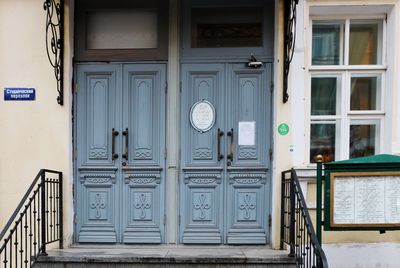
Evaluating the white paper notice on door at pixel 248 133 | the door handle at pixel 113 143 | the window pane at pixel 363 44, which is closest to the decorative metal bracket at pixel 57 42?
the door handle at pixel 113 143

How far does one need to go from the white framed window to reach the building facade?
0.01m

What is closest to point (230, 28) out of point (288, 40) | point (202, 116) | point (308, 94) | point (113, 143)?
point (288, 40)

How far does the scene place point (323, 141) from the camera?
541cm

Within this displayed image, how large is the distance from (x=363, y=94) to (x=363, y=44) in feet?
2.11

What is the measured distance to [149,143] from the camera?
5445mm

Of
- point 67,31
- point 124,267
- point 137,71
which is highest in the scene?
point 67,31

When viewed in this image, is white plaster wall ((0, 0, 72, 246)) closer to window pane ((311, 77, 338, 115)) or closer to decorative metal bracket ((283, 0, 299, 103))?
decorative metal bracket ((283, 0, 299, 103))

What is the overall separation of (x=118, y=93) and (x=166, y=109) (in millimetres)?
662

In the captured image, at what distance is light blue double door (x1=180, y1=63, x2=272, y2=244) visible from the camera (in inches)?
211

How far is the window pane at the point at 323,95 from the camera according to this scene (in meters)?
5.41

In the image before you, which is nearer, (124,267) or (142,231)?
(124,267)

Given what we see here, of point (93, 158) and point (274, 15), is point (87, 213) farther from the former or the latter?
point (274, 15)

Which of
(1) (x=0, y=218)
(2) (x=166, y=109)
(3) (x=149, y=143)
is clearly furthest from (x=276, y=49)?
(1) (x=0, y=218)

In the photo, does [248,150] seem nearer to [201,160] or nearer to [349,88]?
[201,160]
